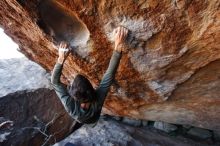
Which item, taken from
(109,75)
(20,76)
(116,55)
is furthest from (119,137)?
(20,76)

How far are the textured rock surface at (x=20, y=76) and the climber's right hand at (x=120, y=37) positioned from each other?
2723 millimetres

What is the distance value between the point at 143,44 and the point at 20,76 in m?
3.25

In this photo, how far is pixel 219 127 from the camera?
397 centimetres

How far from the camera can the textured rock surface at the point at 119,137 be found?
424 cm

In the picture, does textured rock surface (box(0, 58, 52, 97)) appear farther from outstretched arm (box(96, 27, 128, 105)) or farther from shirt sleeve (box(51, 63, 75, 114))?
outstretched arm (box(96, 27, 128, 105))

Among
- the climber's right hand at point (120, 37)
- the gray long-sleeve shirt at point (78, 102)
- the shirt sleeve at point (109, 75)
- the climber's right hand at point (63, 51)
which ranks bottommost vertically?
the gray long-sleeve shirt at point (78, 102)

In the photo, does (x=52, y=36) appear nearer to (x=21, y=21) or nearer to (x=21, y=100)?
(x=21, y=21)

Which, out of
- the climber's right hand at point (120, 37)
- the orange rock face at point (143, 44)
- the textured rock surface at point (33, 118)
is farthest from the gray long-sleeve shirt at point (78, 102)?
the textured rock surface at point (33, 118)

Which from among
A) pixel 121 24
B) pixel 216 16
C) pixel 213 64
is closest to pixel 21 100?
pixel 121 24

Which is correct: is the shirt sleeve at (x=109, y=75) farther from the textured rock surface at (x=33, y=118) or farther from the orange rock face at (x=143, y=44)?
the textured rock surface at (x=33, y=118)

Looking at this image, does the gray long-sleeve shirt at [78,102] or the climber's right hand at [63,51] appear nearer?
the gray long-sleeve shirt at [78,102]

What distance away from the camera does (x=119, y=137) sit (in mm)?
4367

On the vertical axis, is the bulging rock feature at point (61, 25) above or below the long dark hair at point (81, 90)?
above

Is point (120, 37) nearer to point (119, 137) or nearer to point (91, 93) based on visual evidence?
point (91, 93)
